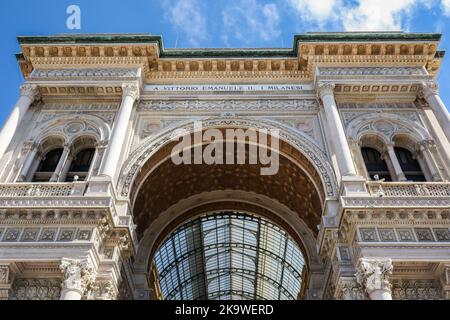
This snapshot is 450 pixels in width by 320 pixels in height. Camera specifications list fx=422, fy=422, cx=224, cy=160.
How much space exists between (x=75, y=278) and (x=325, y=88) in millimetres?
12378

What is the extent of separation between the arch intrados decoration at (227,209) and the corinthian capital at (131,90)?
18.5 feet

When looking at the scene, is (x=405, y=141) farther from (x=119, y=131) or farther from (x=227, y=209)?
(x=119, y=131)

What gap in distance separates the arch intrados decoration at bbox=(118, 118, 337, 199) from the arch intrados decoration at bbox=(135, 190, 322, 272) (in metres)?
3.65

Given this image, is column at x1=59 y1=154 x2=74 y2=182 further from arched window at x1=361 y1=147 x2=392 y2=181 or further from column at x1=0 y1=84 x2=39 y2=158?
arched window at x1=361 y1=147 x2=392 y2=181

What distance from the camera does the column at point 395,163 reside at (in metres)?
15.8

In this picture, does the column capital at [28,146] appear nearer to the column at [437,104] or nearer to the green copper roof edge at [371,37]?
the green copper roof edge at [371,37]

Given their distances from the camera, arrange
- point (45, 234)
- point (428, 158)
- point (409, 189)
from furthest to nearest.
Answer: point (428, 158) → point (409, 189) → point (45, 234)

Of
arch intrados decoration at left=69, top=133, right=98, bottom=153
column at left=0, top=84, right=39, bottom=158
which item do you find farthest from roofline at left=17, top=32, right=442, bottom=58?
arch intrados decoration at left=69, top=133, right=98, bottom=153

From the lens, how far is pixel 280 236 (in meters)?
28.0

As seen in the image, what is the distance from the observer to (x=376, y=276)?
11.8 metres

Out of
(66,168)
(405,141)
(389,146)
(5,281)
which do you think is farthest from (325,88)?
(5,281)

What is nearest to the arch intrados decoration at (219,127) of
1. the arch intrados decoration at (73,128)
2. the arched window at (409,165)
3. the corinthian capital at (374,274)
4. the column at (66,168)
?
the arch intrados decoration at (73,128)
